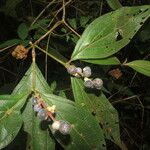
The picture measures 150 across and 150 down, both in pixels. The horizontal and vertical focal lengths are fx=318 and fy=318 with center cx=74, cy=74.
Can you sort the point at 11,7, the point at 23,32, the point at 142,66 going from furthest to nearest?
the point at 11,7, the point at 23,32, the point at 142,66

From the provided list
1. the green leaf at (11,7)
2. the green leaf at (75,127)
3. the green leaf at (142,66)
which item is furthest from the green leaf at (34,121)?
the green leaf at (11,7)

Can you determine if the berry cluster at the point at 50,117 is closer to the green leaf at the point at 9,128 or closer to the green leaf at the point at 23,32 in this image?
the green leaf at the point at 9,128

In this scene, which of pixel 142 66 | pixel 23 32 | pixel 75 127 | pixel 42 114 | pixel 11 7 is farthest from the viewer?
pixel 11 7

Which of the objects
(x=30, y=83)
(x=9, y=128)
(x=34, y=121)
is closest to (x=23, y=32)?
(x=30, y=83)

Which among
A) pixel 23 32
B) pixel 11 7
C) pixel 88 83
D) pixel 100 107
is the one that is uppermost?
pixel 11 7

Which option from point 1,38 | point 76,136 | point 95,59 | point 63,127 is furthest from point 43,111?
point 1,38

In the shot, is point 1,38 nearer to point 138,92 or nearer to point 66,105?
point 138,92

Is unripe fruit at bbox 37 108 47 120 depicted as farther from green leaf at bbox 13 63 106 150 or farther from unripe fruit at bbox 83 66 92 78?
unripe fruit at bbox 83 66 92 78

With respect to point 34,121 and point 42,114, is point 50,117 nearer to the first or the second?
point 42,114
